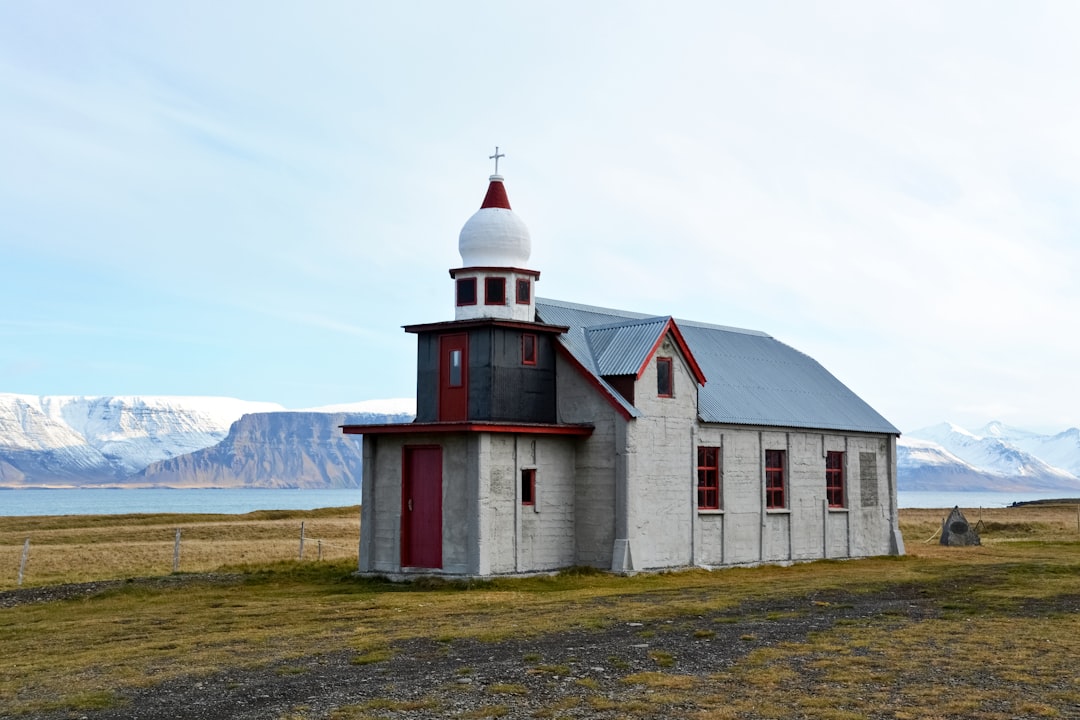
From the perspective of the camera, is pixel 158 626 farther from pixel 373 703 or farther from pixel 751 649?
pixel 751 649

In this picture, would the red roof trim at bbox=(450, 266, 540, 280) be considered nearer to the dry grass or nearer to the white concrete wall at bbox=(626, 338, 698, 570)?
the white concrete wall at bbox=(626, 338, 698, 570)

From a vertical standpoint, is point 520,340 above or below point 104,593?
above

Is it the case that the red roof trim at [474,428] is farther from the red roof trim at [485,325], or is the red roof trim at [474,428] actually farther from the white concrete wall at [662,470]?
the red roof trim at [485,325]

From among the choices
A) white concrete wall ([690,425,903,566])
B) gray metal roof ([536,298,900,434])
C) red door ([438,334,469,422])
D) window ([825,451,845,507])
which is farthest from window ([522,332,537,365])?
window ([825,451,845,507])

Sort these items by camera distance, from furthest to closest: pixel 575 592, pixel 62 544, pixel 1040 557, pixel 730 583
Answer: pixel 62 544, pixel 1040 557, pixel 730 583, pixel 575 592

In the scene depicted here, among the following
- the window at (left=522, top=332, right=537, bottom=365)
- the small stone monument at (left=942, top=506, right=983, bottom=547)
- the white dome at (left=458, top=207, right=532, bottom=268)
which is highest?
the white dome at (left=458, top=207, right=532, bottom=268)

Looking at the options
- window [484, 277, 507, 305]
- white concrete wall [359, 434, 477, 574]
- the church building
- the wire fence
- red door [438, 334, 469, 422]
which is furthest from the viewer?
the wire fence

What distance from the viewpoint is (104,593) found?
28969 millimetres

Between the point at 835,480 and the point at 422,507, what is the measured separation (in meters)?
16.5

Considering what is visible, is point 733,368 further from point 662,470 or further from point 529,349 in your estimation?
point 529,349

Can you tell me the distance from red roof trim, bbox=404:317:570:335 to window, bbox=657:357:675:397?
2.98 meters

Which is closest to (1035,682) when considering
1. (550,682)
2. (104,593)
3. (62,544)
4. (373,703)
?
(550,682)

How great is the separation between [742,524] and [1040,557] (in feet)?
37.7

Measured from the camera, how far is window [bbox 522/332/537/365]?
108ft
